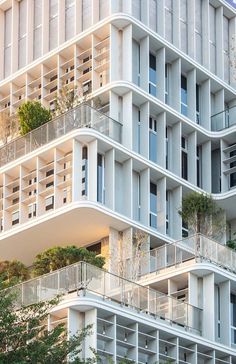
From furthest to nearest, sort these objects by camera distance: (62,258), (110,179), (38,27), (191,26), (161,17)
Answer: (191,26)
(38,27)
(161,17)
(110,179)
(62,258)

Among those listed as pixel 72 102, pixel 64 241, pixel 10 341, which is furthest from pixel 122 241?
pixel 10 341

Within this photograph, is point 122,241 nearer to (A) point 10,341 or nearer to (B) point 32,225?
(B) point 32,225

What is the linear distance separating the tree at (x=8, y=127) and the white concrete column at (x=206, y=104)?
9.16 metres

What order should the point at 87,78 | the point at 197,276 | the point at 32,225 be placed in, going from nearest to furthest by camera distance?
the point at 197,276 < the point at 32,225 < the point at 87,78

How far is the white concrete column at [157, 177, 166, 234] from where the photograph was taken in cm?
6125

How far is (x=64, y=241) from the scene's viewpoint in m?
60.5

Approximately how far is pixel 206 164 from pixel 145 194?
596cm

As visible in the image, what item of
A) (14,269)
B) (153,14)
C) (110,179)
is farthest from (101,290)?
(153,14)

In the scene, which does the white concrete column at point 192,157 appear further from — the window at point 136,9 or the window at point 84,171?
the window at point 84,171

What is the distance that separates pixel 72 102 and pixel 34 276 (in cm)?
1004

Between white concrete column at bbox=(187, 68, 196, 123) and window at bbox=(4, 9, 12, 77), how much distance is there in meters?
9.08

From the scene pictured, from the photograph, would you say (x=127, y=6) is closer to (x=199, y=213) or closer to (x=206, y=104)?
(x=206, y=104)

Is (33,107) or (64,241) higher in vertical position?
(33,107)

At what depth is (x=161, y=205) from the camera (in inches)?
2430
